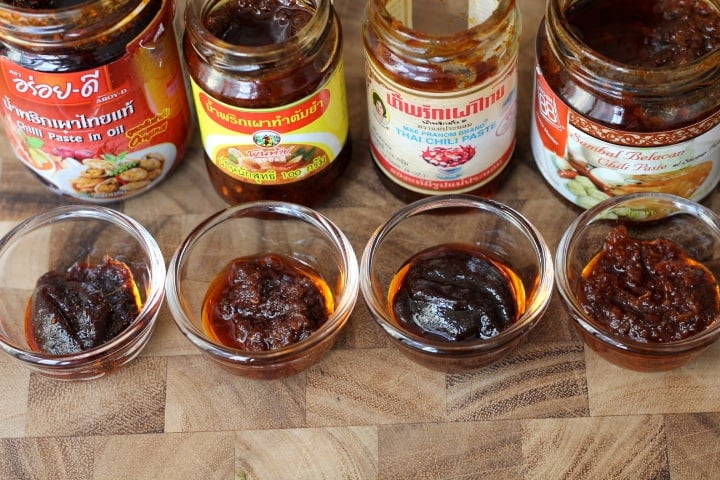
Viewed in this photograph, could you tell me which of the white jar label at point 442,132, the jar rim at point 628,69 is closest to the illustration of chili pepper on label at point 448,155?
the white jar label at point 442,132

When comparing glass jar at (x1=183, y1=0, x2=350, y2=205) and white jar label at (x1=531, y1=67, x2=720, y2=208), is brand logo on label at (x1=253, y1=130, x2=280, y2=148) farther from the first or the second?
white jar label at (x1=531, y1=67, x2=720, y2=208)

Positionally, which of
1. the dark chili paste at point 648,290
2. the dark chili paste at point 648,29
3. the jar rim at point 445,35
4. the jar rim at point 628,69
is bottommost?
the dark chili paste at point 648,290

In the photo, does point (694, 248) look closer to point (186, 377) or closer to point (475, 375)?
point (475, 375)

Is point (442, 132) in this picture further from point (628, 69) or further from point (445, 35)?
point (628, 69)

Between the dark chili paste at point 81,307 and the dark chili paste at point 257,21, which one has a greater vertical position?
the dark chili paste at point 257,21

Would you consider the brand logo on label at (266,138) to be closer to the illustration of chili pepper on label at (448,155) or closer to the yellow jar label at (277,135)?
the yellow jar label at (277,135)

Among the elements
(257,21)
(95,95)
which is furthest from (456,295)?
(95,95)

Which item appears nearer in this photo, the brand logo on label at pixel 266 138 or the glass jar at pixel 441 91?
the glass jar at pixel 441 91

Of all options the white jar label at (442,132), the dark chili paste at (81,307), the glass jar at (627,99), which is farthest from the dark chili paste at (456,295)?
the dark chili paste at (81,307)
